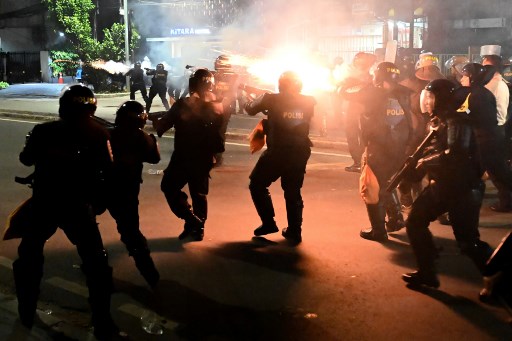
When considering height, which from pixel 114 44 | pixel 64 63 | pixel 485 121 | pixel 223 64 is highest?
pixel 114 44

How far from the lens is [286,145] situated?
18.6 feet

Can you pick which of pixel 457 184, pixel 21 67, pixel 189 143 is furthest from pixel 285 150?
pixel 21 67

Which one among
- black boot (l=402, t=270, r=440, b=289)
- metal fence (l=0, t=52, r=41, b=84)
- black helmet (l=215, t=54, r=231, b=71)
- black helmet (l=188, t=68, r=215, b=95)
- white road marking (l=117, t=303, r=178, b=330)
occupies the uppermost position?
metal fence (l=0, t=52, r=41, b=84)

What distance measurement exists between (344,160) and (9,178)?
5.31 meters

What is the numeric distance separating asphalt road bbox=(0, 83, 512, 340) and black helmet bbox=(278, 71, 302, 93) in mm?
1444

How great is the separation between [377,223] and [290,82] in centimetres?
158

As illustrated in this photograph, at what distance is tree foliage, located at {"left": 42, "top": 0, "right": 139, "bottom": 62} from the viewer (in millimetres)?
31047

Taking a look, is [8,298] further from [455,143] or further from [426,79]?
[426,79]

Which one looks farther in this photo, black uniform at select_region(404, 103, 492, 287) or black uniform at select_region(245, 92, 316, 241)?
black uniform at select_region(245, 92, 316, 241)

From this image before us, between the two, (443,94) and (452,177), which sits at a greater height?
(443,94)

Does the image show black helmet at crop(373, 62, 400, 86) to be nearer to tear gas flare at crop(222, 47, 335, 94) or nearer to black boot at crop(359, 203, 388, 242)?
black boot at crop(359, 203, 388, 242)

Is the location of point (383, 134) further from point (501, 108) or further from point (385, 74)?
point (501, 108)

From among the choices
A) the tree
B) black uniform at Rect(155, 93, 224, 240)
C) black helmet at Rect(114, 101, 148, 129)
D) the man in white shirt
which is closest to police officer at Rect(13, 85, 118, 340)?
black helmet at Rect(114, 101, 148, 129)

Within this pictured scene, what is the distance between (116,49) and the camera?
31.0 m
